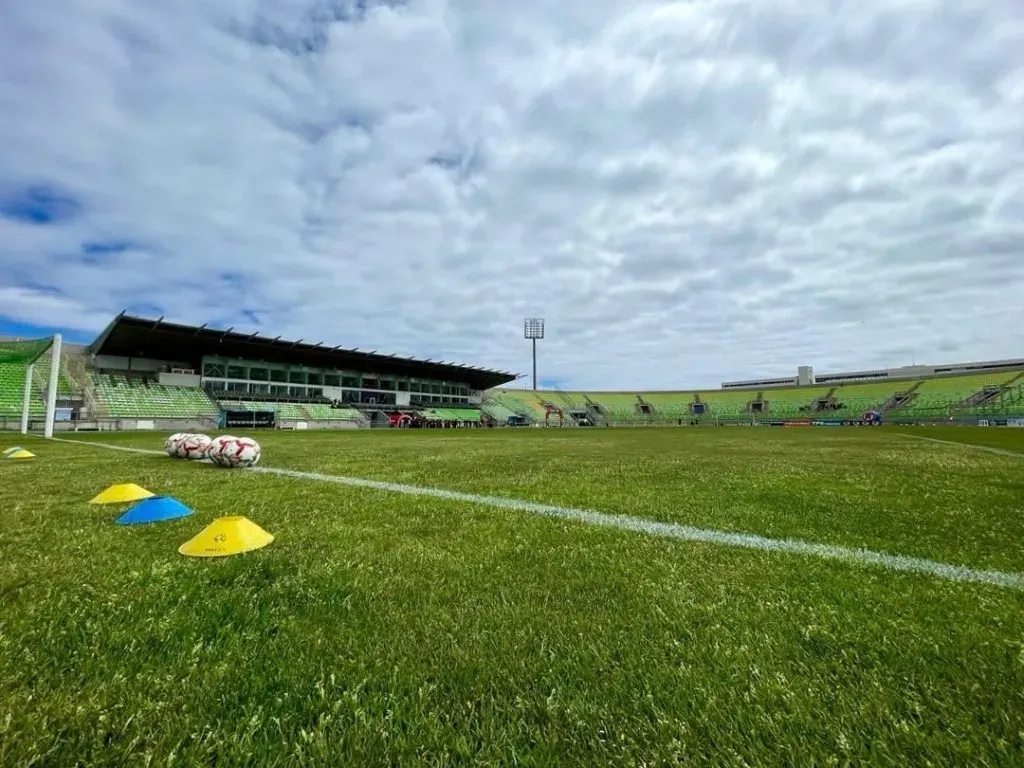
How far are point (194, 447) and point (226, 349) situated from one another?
4519cm

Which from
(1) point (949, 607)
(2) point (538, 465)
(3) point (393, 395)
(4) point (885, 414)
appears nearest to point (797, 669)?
(1) point (949, 607)

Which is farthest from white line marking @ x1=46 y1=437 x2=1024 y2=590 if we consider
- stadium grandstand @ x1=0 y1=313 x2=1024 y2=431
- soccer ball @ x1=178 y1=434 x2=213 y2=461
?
stadium grandstand @ x1=0 y1=313 x2=1024 y2=431

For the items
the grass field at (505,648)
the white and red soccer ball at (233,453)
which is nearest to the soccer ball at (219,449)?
the white and red soccer ball at (233,453)

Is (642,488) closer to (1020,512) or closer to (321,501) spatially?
(1020,512)

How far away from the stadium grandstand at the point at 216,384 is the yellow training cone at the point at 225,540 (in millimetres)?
23651

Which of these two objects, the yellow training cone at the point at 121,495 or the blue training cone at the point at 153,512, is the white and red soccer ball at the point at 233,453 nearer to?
the yellow training cone at the point at 121,495

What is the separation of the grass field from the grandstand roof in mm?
44587

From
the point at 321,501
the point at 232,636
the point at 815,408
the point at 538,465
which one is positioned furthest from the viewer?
the point at 815,408

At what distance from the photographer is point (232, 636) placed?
2266 mm

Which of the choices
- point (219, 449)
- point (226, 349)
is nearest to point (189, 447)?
point (219, 449)

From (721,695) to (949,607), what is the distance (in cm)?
169

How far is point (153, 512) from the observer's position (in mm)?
4723

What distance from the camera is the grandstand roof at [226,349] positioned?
1629 inches

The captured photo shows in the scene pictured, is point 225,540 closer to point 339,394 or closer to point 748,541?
point 748,541
